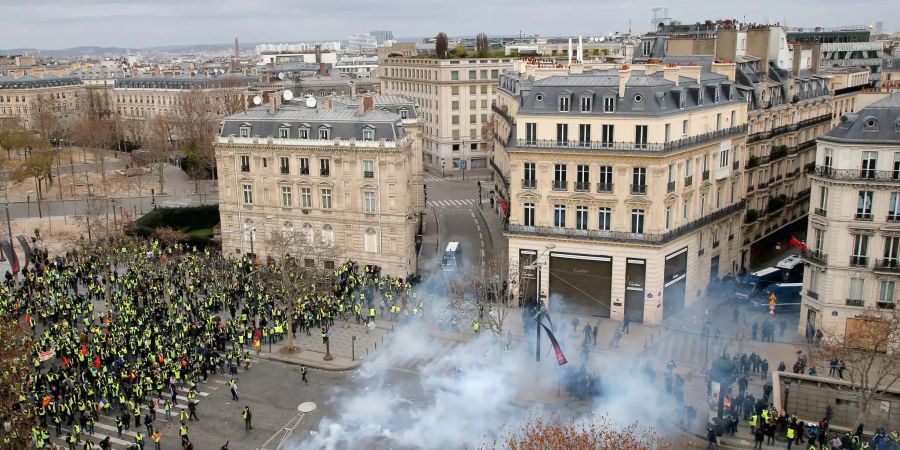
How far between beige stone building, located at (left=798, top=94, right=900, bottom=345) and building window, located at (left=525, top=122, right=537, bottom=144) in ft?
56.4

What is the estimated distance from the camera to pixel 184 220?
77062 mm

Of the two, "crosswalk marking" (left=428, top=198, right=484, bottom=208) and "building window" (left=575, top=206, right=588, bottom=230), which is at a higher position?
"building window" (left=575, top=206, right=588, bottom=230)

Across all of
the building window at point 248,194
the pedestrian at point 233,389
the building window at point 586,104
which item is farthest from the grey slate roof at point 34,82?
the building window at point 586,104

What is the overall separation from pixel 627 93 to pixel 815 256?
49.2ft

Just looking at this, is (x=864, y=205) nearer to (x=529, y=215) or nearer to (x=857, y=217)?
(x=857, y=217)

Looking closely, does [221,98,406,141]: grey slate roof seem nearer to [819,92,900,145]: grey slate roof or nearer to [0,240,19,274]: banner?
[0,240,19,274]: banner

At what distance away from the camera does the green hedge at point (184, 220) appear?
244 ft

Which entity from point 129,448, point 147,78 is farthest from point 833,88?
point 147,78

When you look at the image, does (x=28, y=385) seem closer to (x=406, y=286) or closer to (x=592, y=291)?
(x=406, y=286)

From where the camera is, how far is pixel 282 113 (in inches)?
2569

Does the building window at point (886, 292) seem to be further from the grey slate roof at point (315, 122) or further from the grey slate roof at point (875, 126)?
the grey slate roof at point (315, 122)

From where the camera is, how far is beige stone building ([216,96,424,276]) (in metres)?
61.0

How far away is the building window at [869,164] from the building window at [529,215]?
65.3 feet

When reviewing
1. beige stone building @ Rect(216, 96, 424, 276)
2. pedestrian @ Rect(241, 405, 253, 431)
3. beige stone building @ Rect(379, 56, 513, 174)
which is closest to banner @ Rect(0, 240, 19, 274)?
beige stone building @ Rect(216, 96, 424, 276)
